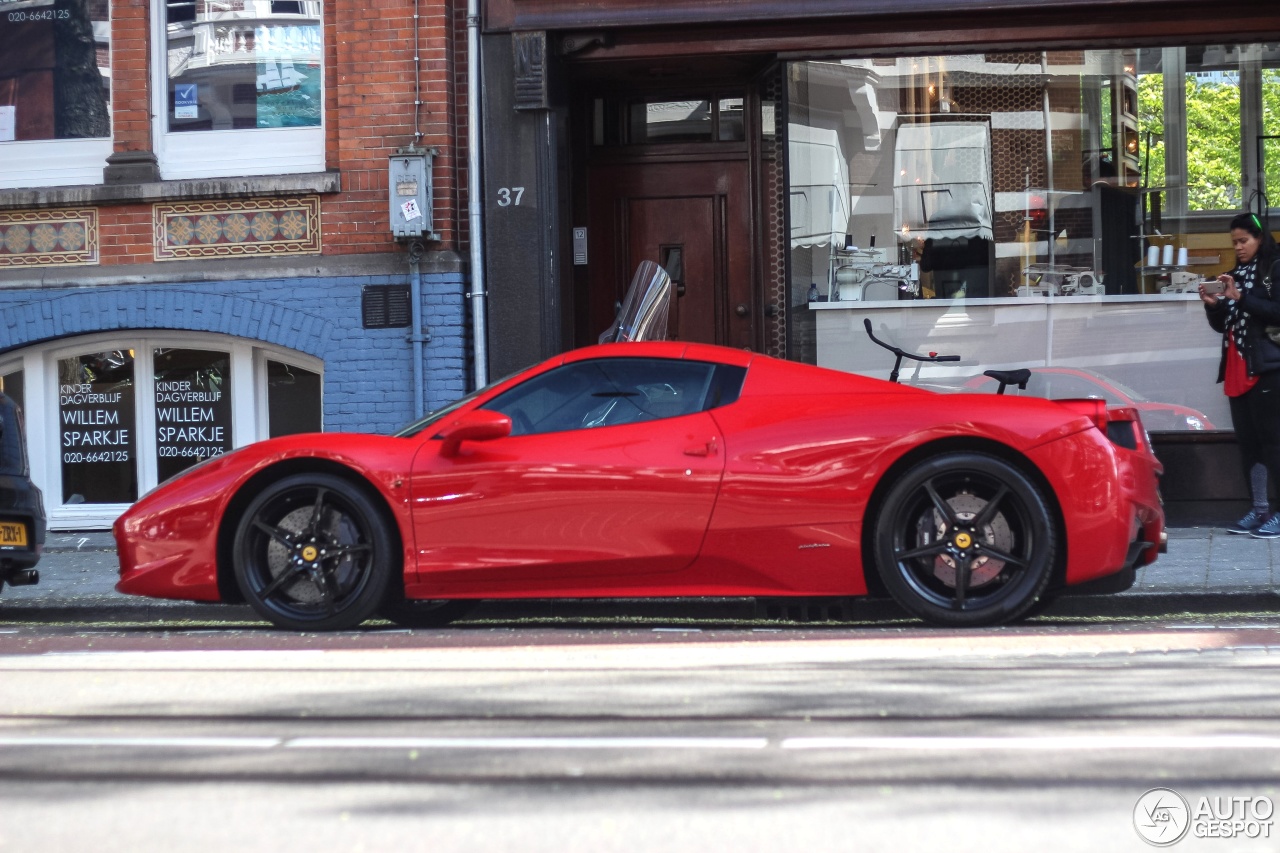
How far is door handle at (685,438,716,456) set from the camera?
6.48 m

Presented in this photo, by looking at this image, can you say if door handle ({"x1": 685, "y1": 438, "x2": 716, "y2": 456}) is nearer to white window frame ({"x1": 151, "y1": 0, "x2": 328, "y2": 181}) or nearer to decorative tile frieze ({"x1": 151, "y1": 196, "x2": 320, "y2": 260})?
decorative tile frieze ({"x1": 151, "y1": 196, "x2": 320, "y2": 260})

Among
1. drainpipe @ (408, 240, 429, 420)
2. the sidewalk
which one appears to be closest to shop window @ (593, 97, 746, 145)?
drainpipe @ (408, 240, 429, 420)

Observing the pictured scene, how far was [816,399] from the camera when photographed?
6.60 metres

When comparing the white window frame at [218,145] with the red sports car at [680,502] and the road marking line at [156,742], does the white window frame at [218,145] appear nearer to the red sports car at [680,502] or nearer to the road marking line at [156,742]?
the red sports car at [680,502]

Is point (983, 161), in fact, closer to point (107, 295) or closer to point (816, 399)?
point (816, 399)

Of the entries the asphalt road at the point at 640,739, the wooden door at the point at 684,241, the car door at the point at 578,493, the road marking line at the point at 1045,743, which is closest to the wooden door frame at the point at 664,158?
the wooden door at the point at 684,241

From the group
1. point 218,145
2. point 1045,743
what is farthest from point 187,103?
point 1045,743

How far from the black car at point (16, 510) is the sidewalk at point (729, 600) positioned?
55 cm

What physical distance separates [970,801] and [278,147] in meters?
9.23

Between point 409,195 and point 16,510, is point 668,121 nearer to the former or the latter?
point 409,195

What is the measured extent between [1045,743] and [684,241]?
8.12 metres

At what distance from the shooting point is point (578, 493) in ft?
21.3

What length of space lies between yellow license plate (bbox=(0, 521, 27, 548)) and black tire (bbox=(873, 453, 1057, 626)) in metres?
4.21

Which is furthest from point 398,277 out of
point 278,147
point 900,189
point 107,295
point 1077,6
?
point 1077,6
